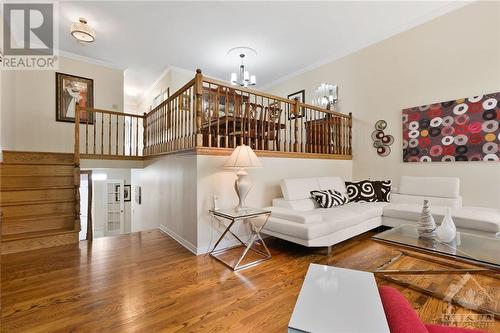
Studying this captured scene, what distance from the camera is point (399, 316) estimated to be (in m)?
0.77

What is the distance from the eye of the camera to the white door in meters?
8.02

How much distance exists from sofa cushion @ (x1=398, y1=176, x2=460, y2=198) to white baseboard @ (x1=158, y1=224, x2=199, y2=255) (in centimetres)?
346

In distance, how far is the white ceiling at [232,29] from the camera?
3.61 metres

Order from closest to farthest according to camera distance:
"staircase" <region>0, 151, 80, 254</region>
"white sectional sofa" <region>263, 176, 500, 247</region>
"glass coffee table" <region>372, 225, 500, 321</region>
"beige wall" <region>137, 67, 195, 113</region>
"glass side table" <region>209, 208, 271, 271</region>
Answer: "glass coffee table" <region>372, 225, 500, 321</region>
"glass side table" <region>209, 208, 271, 271</region>
"white sectional sofa" <region>263, 176, 500, 247</region>
"staircase" <region>0, 151, 80, 254</region>
"beige wall" <region>137, 67, 195, 113</region>

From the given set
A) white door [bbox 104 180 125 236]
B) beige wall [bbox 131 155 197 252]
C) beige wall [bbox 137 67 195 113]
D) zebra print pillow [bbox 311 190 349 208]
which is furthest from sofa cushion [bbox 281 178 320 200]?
white door [bbox 104 180 125 236]

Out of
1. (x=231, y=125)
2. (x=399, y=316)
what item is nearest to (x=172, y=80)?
(x=231, y=125)

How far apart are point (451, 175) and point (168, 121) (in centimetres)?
458

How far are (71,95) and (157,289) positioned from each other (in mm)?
5064

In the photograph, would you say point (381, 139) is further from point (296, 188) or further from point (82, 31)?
point (82, 31)

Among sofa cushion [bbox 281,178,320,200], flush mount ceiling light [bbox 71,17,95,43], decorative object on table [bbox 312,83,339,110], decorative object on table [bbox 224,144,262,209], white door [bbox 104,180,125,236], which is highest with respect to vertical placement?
flush mount ceiling light [bbox 71,17,95,43]

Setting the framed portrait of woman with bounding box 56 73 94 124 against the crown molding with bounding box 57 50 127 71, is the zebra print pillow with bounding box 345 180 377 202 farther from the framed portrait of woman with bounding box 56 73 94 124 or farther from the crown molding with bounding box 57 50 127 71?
the crown molding with bounding box 57 50 127 71

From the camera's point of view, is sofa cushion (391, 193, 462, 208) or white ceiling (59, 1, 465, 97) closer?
sofa cushion (391, 193, 462, 208)

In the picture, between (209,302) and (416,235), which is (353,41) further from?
(209,302)

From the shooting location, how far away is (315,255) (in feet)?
9.00
